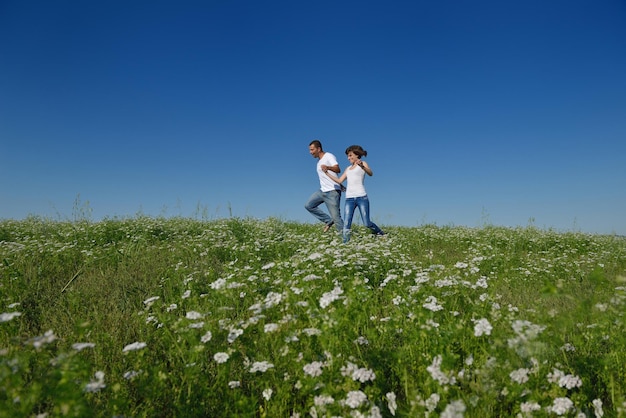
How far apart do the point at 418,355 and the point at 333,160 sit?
831 centimetres

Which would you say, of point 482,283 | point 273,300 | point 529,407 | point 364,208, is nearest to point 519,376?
point 529,407

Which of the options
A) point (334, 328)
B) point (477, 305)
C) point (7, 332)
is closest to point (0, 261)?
point (7, 332)

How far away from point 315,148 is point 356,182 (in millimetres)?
1950

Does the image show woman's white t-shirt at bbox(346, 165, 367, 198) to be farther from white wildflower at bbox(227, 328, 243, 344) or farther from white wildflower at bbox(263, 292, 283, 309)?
white wildflower at bbox(227, 328, 243, 344)

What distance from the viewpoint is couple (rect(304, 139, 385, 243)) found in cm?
1055

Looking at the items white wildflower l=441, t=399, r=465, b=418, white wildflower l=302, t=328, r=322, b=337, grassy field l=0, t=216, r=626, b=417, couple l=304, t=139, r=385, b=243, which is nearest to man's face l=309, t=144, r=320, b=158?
couple l=304, t=139, r=385, b=243

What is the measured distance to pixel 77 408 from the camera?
1.97 metres

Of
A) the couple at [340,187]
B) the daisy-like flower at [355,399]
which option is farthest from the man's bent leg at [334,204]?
the daisy-like flower at [355,399]

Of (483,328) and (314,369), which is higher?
(483,328)

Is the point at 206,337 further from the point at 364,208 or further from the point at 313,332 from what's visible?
the point at 364,208

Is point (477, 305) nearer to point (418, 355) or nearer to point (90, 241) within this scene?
point (418, 355)

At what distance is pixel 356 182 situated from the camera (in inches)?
416

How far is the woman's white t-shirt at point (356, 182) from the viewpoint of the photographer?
1052 cm

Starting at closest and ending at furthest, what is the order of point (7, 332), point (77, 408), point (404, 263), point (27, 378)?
point (77, 408), point (27, 378), point (7, 332), point (404, 263)
